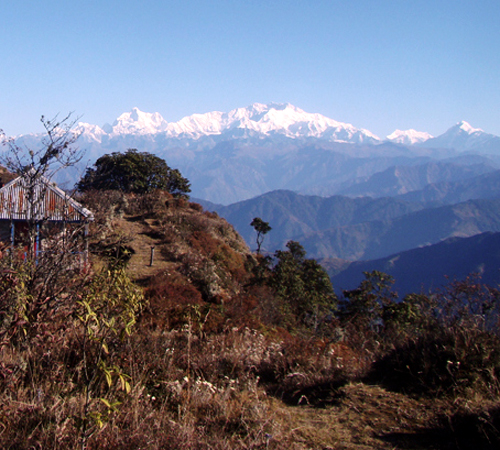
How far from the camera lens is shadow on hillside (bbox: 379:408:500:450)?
8.96ft

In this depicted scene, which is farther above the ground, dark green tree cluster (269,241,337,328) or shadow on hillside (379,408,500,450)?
shadow on hillside (379,408,500,450)

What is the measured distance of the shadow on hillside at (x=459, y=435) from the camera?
2732 millimetres

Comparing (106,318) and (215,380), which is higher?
(106,318)

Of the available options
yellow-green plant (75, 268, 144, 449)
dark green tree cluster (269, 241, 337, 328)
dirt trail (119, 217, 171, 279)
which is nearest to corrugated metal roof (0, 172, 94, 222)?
yellow-green plant (75, 268, 144, 449)

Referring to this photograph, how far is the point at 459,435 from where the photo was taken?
2.86m

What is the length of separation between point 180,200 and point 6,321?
2620cm

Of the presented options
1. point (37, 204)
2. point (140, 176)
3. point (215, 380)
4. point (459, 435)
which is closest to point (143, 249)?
point (37, 204)

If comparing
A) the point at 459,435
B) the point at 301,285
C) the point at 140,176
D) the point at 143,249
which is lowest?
the point at 301,285

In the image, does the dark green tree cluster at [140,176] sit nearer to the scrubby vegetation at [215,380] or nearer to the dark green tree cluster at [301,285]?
the dark green tree cluster at [301,285]

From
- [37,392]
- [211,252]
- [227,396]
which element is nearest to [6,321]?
[37,392]

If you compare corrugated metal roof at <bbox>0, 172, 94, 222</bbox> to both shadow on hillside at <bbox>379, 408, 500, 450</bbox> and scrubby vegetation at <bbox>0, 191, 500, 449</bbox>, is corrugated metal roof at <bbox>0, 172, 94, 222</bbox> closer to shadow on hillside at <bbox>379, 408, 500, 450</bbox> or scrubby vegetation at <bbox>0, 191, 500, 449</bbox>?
scrubby vegetation at <bbox>0, 191, 500, 449</bbox>

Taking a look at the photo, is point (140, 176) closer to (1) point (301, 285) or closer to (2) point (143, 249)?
(2) point (143, 249)

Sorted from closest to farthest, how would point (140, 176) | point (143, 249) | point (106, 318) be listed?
point (106, 318) → point (143, 249) → point (140, 176)

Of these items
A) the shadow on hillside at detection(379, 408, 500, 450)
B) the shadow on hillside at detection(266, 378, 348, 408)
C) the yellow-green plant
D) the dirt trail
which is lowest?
the dirt trail
